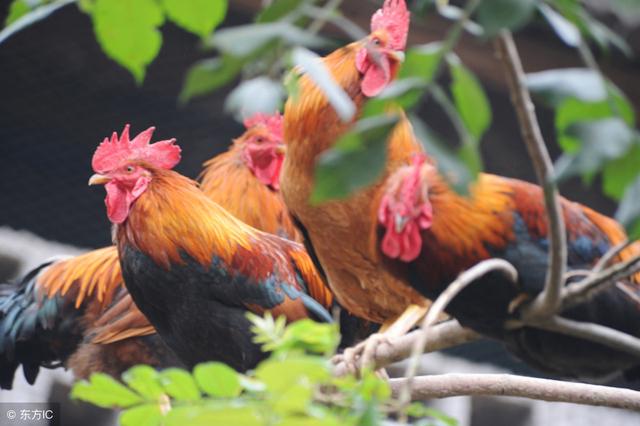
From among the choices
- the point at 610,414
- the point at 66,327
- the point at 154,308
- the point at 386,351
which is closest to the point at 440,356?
the point at 610,414

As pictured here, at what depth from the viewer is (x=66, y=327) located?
2756mm

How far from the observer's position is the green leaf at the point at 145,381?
38.9 inches

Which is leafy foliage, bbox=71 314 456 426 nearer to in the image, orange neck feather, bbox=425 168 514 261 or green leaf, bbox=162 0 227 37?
green leaf, bbox=162 0 227 37

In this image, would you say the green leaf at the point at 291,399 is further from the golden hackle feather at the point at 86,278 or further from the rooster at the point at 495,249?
the golden hackle feather at the point at 86,278

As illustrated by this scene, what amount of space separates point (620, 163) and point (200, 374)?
0.35m

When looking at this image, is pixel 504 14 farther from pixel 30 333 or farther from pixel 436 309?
pixel 30 333

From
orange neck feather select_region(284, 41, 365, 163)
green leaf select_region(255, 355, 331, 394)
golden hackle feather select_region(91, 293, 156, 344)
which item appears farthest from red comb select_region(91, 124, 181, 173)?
green leaf select_region(255, 355, 331, 394)

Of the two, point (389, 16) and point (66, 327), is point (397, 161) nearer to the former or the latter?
point (389, 16)

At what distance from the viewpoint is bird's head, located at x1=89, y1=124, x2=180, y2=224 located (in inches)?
87.3

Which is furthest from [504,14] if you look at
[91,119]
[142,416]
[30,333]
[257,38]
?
[91,119]

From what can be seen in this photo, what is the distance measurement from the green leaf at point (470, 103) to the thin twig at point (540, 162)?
151mm

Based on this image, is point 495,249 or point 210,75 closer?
point 210,75

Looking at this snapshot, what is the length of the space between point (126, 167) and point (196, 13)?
1.44m

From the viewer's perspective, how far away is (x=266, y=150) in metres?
2.75
